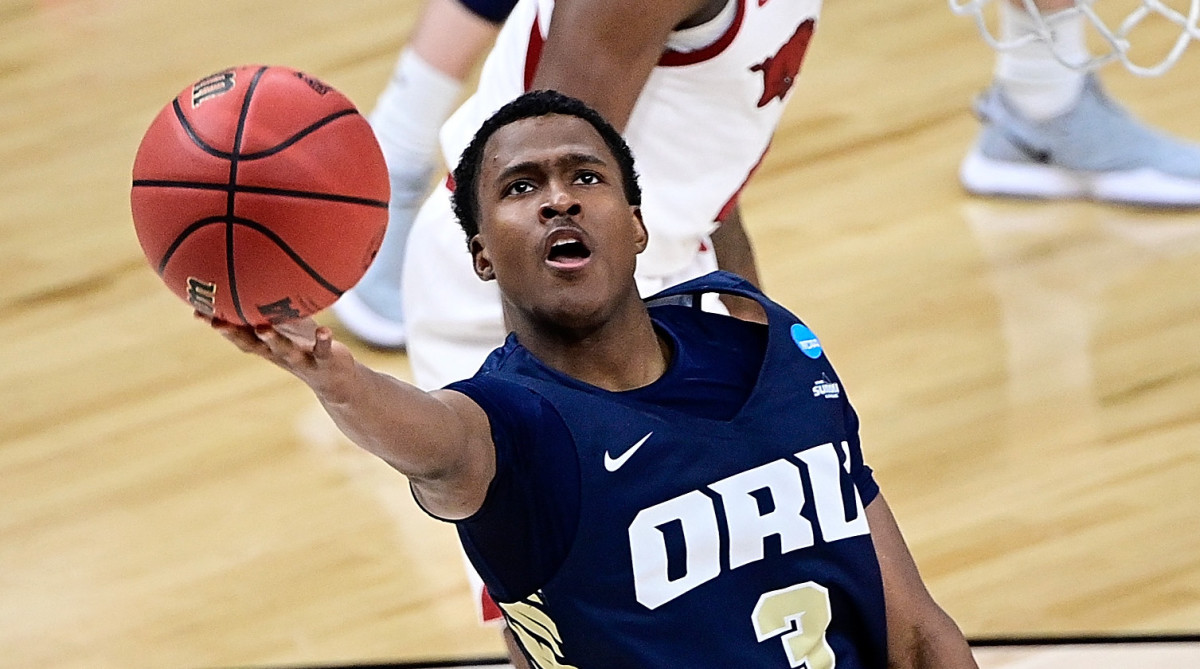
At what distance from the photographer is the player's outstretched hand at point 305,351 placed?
1.25m

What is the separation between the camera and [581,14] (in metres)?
1.66

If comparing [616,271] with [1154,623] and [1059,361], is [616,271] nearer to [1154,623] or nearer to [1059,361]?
[1154,623]

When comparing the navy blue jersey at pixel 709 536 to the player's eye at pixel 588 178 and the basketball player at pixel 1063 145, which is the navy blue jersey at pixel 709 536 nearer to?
the player's eye at pixel 588 178

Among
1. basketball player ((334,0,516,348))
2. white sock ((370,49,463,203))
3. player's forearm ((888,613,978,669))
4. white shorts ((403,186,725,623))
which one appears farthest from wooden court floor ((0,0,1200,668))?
player's forearm ((888,613,978,669))

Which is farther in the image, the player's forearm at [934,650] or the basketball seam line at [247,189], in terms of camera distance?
the player's forearm at [934,650]

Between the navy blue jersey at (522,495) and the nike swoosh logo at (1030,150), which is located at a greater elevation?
the navy blue jersey at (522,495)

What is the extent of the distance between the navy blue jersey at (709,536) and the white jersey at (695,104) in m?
0.37

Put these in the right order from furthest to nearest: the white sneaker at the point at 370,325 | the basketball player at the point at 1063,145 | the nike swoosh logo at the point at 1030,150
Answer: the nike swoosh logo at the point at 1030,150 → the basketball player at the point at 1063,145 → the white sneaker at the point at 370,325

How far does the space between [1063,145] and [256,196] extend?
229 centimetres

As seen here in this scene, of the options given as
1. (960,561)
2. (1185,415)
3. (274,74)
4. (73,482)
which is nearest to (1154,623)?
(960,561)

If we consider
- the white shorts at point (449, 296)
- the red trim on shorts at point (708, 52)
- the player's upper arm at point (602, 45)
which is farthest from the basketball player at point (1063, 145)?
the player's upper arm at point (602, 45)

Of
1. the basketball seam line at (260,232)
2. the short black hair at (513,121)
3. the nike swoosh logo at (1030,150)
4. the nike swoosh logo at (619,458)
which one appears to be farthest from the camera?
the nike swoosh logo at (1030,150)

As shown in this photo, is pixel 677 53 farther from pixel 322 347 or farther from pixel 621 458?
pixel 322 347

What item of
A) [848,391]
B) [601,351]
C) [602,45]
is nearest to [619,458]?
[601,351]
